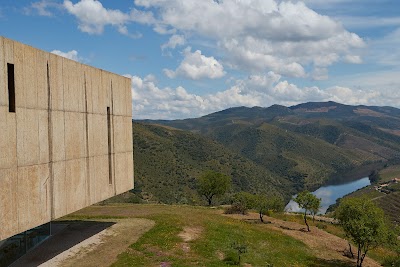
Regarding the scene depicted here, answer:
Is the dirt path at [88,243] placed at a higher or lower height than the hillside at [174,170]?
higher

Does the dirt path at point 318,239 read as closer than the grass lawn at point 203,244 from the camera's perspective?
No

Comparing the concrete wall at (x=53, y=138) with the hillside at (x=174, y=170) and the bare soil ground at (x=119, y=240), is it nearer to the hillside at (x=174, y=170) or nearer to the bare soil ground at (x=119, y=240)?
the bare soil ground at (x=119, y=240)

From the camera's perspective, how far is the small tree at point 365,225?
30.9 m

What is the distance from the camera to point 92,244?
2947 centimetres

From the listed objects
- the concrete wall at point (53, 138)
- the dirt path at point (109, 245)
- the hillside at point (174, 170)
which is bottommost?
the hillside at point (174, 170)

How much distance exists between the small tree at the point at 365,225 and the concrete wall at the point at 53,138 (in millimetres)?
21166

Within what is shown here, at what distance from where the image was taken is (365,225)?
31.7m

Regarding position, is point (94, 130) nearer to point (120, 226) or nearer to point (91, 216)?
point (120, 226)

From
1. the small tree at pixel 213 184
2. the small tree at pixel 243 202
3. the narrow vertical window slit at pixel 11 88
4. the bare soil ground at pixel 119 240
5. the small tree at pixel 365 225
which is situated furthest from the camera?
the small tree at pixel 213 184

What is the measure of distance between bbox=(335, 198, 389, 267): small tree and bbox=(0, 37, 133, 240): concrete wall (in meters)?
21.2

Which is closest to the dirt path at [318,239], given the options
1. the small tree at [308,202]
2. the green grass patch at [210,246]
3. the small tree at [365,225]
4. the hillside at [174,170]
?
the green grass patch at [210,246]

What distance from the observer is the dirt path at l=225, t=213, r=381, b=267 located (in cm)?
3503

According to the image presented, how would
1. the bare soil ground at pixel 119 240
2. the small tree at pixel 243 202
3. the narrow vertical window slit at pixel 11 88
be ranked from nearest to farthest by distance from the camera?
the narrow vertical window slit at pixel 11 88
the bare soil ground at pixel 119 240
the small tree at pixel 243 202

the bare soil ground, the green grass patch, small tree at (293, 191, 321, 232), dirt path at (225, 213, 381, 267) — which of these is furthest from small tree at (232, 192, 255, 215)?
the green grass patch
